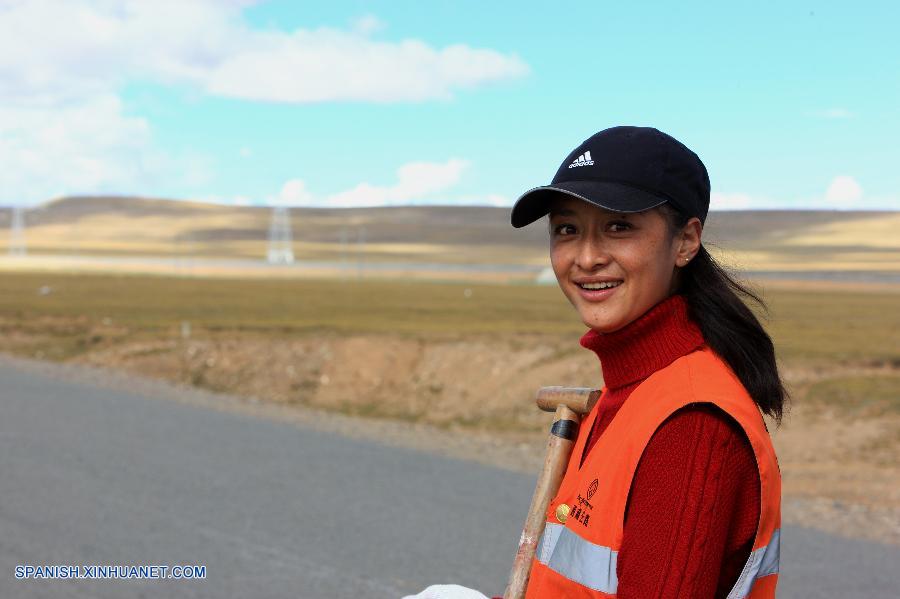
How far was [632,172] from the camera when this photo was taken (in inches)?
72.9

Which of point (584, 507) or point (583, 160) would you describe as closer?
point (584, 507)

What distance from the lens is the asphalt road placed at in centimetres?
625

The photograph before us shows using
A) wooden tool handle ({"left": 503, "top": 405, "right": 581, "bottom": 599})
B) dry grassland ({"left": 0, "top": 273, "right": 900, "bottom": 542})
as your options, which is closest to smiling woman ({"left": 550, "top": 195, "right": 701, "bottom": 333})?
wooden tool handle ({"left": 503, "top": 405, "right": 581, "bottom": 599})

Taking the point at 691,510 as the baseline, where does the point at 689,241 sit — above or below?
above

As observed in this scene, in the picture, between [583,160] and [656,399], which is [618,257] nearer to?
[583,160]

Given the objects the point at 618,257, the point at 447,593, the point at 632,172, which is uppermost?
the point at 632,172

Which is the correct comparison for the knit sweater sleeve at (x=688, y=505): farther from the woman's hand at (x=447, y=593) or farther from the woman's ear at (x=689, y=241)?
the woman's hand at (x=447, y=593)

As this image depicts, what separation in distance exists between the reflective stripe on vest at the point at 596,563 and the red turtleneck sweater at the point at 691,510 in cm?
2

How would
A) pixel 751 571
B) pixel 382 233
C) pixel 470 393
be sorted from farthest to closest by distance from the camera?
pixel 382 233 → pixel 470 393 → pixel 751 571

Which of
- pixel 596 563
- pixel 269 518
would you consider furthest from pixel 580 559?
pixel 269 518

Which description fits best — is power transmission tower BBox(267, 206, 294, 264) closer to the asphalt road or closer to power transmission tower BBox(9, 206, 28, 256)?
power transmission tower BBox(9, 206, 28, 256)

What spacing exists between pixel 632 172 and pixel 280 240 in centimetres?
15140

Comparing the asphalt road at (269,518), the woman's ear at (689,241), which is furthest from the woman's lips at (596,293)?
the asphalt road at (269,518)

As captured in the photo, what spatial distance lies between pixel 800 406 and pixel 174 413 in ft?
31.2
